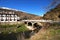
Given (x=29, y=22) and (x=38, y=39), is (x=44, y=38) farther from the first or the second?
(x=29, y=22)

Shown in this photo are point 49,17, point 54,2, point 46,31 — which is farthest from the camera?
point 49,17

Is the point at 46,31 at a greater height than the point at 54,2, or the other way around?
the point at 54,2

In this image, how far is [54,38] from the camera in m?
22.0

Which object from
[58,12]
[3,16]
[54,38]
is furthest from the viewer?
[3,16]

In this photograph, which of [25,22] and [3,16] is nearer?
[25,22]

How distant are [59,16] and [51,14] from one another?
5424 mm

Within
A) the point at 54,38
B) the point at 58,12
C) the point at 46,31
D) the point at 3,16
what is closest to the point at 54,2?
the point at 54,38

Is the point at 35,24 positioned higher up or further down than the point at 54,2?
further down

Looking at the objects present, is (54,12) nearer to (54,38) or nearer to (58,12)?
(58,12)

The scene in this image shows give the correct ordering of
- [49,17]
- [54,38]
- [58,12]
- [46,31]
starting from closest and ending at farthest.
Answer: [54,38]
[46,31]
[58,12]
[49,17]

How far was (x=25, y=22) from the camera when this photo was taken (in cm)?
8081

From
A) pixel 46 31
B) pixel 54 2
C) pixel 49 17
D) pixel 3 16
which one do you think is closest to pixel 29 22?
pixel 49 17

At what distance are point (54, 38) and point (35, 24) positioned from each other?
59300 millimetres

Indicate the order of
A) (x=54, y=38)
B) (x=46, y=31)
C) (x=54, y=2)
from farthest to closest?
(x=46, y=31) < (x=54, y=38) < (x=54, y=2)
